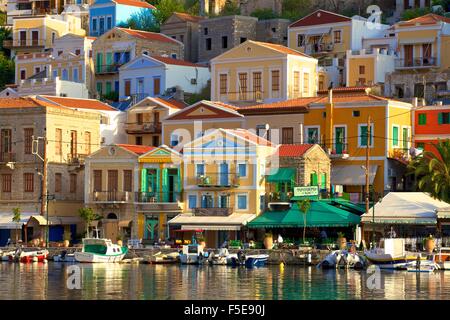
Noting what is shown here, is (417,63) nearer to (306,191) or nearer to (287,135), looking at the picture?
(287,135)

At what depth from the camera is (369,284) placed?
53.6 metres

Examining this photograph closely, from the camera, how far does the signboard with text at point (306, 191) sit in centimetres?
7112

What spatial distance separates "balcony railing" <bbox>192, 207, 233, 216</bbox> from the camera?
7250 cm

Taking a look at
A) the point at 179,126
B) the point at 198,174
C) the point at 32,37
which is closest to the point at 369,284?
the point at 198,174

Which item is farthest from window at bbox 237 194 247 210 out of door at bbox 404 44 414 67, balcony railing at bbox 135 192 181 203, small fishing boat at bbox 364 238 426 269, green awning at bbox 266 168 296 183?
door at bbox 404 44 414 67

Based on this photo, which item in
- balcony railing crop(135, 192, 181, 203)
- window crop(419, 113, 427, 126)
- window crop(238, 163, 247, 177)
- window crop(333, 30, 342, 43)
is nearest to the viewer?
window crop(238, 163, 247, 177)

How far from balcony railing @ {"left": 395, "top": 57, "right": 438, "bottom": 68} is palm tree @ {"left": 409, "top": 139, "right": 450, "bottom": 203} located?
16.4 m

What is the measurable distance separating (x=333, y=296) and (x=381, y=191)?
26.9 m

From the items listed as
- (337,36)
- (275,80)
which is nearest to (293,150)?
(275,80)

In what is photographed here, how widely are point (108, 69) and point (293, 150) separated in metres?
28.3

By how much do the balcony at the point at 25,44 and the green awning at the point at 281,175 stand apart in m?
42.2

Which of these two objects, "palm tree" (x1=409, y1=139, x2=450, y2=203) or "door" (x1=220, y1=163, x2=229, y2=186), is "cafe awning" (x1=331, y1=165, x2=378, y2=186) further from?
"door" (x1=220, y1=163, x2=229, y2=186)

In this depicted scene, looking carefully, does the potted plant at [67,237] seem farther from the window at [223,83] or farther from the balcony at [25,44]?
the balcony at [25,44]

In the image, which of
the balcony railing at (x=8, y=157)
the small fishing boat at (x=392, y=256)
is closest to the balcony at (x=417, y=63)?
the small fishing boat at (x=392, y=256)
